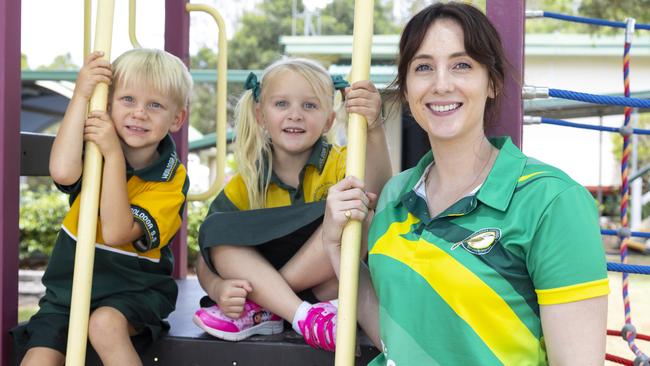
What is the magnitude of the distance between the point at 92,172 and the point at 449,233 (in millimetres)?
771

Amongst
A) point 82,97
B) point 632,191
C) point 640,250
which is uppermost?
point 82,97

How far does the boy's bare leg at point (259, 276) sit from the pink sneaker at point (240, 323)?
3 cm

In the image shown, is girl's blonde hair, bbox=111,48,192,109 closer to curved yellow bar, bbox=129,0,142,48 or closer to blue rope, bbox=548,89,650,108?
curved yellow bar, bbox=129,0,142,48

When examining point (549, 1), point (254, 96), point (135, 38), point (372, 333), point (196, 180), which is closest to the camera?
point (372, 333)

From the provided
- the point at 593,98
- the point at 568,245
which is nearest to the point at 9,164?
the point at 568,245

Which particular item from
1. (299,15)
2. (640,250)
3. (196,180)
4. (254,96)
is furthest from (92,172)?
(299,15)

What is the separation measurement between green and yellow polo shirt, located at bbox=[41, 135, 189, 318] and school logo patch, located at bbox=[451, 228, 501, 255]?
95cm

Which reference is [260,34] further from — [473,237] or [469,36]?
A: [473,237]

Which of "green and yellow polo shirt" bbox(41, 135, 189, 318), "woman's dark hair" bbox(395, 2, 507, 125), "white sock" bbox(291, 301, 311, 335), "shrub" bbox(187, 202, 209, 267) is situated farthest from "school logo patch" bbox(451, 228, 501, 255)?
"shrub" bbox(187, 202, 209, 267)

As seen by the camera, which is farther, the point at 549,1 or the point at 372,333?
the point at 549,1

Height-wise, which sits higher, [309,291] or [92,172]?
[92,172]

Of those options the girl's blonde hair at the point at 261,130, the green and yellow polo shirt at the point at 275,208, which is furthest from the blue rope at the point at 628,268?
the girl's blonde hair at the point at 261,130

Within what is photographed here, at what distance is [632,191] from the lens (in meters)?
12.9

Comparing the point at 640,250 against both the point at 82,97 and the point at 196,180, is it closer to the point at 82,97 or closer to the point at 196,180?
the point at 196,180
